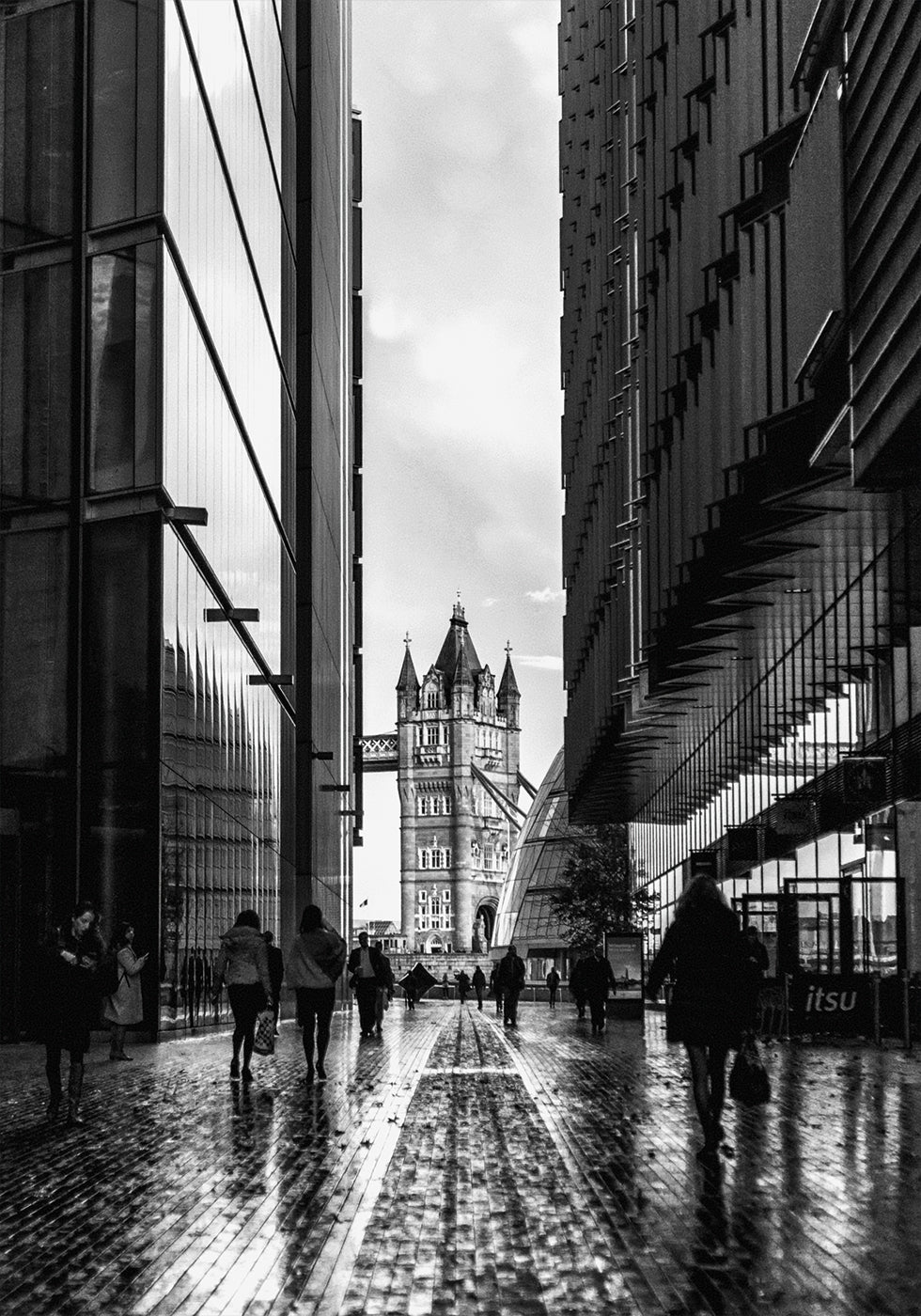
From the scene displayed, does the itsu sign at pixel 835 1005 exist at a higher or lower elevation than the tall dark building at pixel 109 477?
lower

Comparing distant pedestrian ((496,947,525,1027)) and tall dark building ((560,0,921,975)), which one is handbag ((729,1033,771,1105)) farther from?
distant pedestrian ((496,947,525,1027))

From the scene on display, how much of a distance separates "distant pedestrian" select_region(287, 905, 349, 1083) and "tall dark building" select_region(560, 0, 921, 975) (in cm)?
620

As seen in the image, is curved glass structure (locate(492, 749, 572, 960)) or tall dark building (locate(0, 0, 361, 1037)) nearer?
tall dark building (locate(0, 0, 361, 1037))

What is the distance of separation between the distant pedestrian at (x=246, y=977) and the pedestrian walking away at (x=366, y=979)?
1000 centimetres

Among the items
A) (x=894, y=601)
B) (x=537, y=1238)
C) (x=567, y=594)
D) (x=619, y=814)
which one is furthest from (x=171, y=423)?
(x=619, y=814)

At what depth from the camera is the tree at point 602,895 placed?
60438 millimetres

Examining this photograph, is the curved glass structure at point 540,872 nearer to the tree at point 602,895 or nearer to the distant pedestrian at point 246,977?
the tree at point 602,895

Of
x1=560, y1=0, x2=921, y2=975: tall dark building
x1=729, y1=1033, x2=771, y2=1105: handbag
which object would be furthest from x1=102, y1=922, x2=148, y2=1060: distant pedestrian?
x1=729, y1=1033, x2=771, y2=1105: handbag

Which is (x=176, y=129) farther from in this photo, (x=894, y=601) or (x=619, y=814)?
(x=619, y=814)

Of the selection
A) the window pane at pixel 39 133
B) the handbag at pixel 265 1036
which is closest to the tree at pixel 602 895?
the window pane at pixel 39 133

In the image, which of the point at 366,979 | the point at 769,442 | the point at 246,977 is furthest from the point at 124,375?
the point at 246,977

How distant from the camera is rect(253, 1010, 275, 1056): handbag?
17984mm

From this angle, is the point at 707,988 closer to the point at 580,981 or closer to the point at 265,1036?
the point at 265,1036

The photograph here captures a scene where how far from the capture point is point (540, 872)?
127 m
